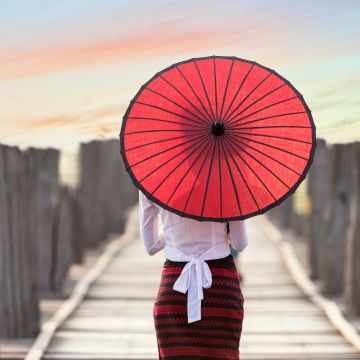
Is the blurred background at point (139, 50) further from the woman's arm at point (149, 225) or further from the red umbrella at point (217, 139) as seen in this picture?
the woman's arm at point (149, 225)

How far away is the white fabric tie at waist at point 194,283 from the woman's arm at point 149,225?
17cm

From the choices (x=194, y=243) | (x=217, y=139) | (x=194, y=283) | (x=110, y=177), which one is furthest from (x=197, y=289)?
(x=110, y=177)

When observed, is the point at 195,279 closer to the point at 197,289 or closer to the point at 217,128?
the point at 197,289

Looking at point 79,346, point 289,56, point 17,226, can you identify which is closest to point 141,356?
point 79,346

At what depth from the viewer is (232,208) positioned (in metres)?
3.48

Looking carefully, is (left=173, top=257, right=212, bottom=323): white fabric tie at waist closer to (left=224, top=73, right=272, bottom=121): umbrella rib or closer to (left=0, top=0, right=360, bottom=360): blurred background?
(left=224, top=73, right=272, bottom=121): umbrella rib

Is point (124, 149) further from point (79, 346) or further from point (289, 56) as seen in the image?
point (79, 346)

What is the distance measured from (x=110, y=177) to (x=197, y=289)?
45.4 feet

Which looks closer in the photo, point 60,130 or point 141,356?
point 60,130

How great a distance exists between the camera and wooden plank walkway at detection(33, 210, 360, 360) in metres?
7.35

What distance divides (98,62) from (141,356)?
12.0 feet

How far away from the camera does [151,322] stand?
875 cm

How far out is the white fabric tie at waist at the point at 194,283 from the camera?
3.61 meters

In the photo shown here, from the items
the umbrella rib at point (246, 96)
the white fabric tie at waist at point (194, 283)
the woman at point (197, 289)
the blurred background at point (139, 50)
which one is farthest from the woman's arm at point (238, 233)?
the blurred background at point (139, 50)
